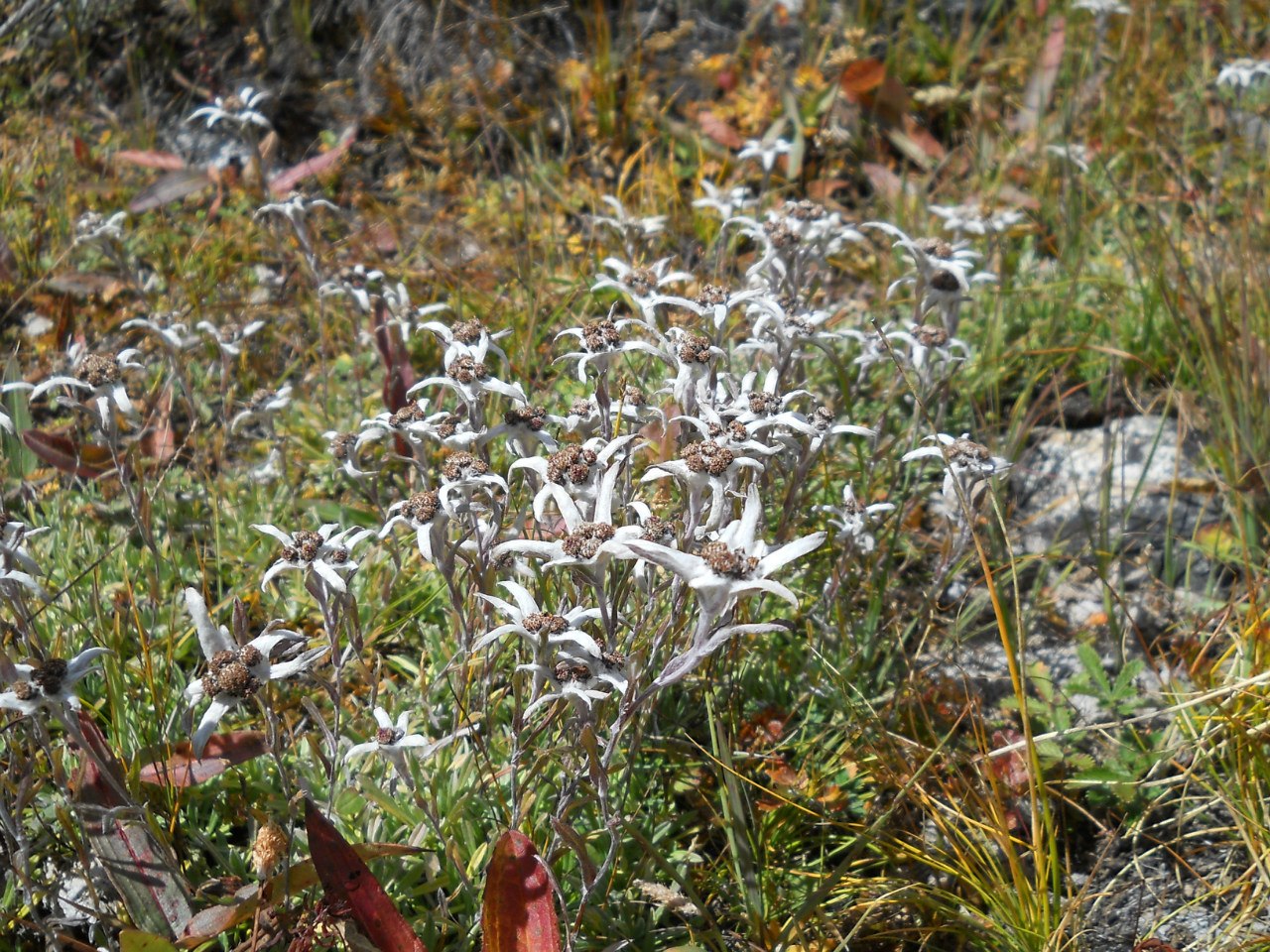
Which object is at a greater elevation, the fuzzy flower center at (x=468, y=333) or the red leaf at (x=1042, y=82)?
the fuzzy flower center at (x=468, y=333)

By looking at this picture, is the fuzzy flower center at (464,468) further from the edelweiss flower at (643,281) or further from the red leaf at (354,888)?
the edelweiss flower at (643,281)

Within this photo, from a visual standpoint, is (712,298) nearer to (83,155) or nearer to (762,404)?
(762,404)

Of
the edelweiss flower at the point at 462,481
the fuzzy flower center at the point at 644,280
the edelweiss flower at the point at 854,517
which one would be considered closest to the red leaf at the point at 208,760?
the edelweiss flower at the point at 462,481

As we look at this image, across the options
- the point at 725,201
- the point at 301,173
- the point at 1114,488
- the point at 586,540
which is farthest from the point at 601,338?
the point at 301,173

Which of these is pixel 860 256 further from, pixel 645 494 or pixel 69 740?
pixel 69 740

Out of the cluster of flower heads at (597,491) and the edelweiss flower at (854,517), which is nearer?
the cluster of flower heads at (597,491)

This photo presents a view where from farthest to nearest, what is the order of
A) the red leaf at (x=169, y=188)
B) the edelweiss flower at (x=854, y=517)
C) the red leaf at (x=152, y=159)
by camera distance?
1. the red leaf at (x=152, y=159)
2. the red leaf at (x=169, y=188)
3. the edelweiss flower at (x=854, y=517)
